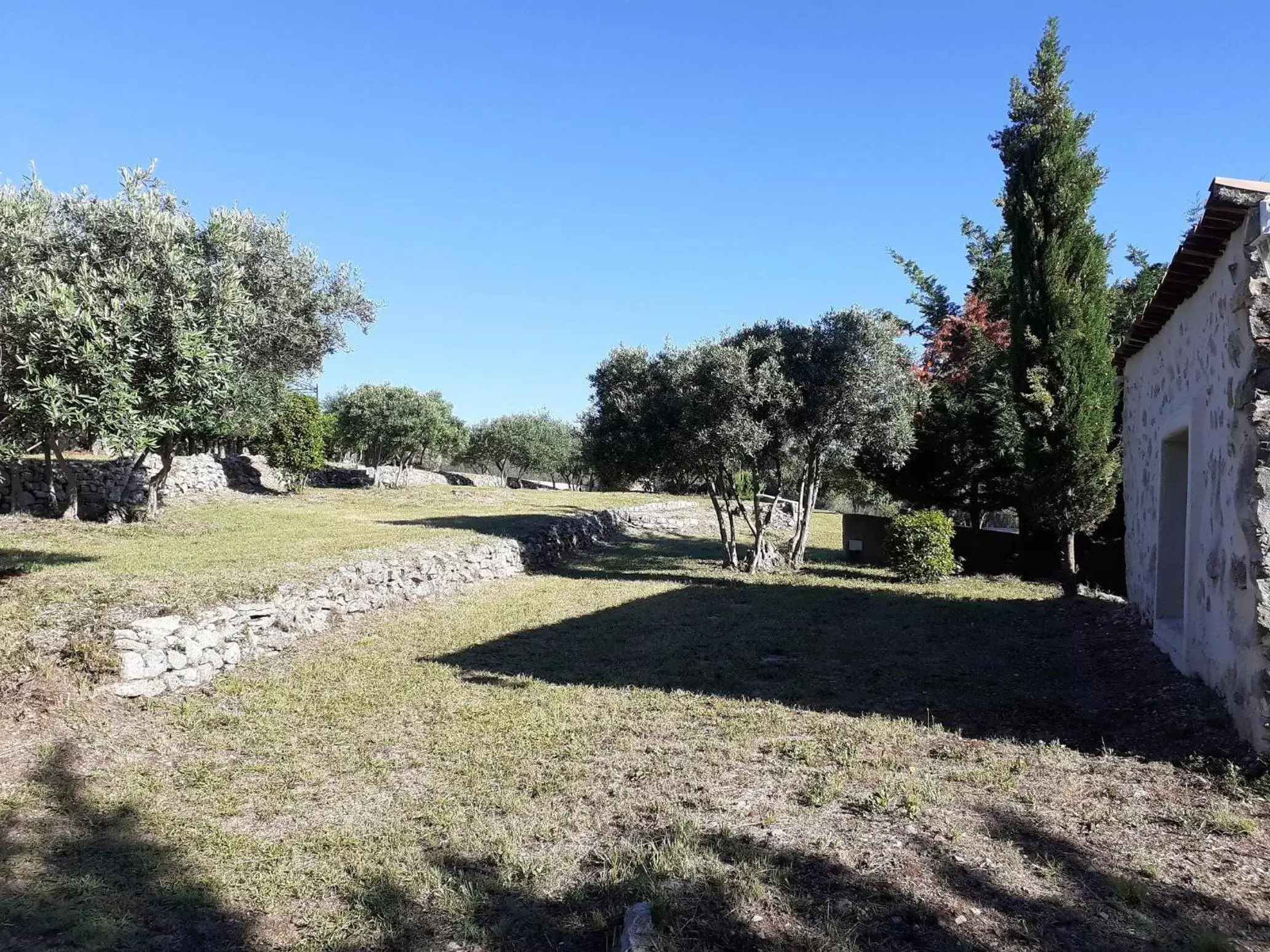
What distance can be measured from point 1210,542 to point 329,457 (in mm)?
41940

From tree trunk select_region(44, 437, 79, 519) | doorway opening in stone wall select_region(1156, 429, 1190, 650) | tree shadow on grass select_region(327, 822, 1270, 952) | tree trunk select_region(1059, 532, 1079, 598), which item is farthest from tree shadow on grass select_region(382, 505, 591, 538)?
tree shadow on grass select_region(327, 822, 1270, 952)

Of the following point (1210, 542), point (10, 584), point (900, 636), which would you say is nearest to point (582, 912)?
point (1210, 542)

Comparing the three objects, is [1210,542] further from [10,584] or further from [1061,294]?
[10,584]

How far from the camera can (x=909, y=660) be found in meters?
8.13

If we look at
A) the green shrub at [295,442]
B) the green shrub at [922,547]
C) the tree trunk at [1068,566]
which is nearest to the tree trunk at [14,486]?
the green shrub at [295,442]

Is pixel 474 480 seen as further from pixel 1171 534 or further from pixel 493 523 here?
pixel 1171 534

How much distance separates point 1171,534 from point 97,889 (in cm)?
902

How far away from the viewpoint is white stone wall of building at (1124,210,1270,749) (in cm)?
484

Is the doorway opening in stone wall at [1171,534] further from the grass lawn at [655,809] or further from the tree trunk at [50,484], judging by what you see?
the tree trunk at [50,484]

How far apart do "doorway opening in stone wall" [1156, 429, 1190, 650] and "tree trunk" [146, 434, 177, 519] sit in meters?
15.8

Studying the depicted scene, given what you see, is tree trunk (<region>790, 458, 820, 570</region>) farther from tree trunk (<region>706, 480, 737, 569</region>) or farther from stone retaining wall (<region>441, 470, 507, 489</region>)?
stone retaining wall (<region>441, 470, 507, 489</region>)

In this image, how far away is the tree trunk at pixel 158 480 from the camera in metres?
15.5

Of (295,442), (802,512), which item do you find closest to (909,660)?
(802,512)

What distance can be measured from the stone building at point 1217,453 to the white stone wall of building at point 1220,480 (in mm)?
14
